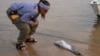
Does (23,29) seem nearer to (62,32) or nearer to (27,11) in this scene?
(27,11)

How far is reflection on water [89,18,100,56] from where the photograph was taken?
3.41 metres

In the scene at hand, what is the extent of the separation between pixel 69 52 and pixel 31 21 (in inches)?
26.7

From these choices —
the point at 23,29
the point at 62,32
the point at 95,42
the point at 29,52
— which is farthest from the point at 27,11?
the point at 95,42

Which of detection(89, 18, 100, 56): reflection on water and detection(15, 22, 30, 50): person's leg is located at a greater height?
detection(15, 22, 30, 50): person's leg

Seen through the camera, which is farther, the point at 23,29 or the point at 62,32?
the point at 62,32

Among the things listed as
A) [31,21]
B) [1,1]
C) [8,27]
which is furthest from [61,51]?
[1,1]

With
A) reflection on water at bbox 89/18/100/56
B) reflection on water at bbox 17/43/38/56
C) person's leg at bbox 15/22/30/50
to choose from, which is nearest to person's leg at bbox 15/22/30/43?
person's leg at bbox 15/22/30/50

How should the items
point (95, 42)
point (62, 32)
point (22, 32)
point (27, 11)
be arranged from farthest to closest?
1. point (62, 32)
2. point (95, 42)
3. point (22, 32)
4. point (27, 11)

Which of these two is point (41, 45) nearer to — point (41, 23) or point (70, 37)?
point (70, 37)

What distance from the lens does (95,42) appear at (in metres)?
3.67

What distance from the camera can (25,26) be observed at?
3.35 meters

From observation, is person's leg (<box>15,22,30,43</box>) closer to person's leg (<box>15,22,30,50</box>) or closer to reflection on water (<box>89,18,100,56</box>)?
person's leg (<box>15,22,30,50</box>)

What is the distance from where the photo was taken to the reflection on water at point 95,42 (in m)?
3.41

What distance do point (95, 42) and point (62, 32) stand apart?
59 centimetres
